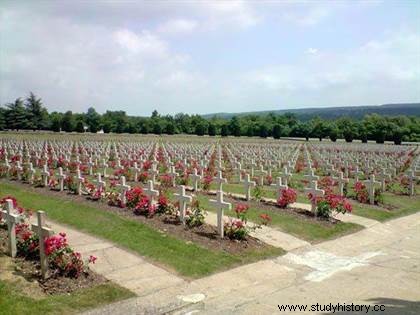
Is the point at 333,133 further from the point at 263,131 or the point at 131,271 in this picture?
the point at 131,271

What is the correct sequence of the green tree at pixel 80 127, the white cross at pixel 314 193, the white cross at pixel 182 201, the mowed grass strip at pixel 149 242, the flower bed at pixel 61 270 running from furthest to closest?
the green tree at pixel 80 127 → the white cross at pixel 314 193 → the white cross at pixel 182 201 → the mowed grass strip at pixel 149 242 → the flower bed at pixel 61 270

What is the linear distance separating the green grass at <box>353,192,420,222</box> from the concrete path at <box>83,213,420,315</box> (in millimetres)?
2764

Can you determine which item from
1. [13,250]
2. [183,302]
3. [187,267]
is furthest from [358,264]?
[13,250]

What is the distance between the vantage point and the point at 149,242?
855cm

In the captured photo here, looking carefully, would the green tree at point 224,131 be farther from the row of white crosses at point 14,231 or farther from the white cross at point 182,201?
the row of white crosses at point 14,231

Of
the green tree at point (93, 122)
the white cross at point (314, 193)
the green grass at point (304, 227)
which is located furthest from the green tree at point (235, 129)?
the green grass at point (304, 227)

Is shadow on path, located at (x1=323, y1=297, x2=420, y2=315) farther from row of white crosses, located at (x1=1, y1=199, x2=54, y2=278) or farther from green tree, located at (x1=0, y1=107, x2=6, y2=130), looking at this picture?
green tree, located at (x1=0, y1=107, x2=6, y2=130)

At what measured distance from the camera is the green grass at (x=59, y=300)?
5.62 m

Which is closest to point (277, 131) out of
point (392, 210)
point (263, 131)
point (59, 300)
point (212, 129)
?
point (263, 131)

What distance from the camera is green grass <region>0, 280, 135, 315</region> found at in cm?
562

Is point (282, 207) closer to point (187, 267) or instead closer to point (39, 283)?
point (187, 267)

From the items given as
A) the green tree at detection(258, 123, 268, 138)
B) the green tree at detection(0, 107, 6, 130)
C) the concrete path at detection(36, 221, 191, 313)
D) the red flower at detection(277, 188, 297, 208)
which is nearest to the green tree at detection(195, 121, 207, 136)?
the green tree at detection(258, 123, 268, 138)

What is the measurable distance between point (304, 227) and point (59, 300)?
20.0ft

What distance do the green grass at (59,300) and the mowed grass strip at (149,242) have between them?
51.9 inches
